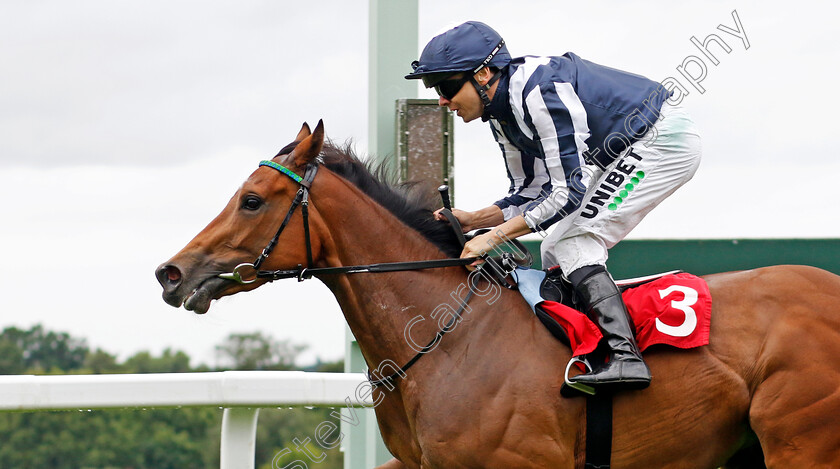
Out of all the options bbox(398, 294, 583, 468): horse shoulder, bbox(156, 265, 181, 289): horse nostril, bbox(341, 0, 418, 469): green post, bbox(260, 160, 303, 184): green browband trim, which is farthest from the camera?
bbox(341, 0, 418, 469): green post

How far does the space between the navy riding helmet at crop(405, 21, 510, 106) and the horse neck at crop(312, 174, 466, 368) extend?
1.82ft

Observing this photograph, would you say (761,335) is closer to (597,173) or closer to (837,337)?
(837,337)

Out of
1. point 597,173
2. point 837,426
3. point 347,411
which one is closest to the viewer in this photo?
point 837,426

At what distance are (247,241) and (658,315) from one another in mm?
1523

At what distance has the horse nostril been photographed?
3289 mm

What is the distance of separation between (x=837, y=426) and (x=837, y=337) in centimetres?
32

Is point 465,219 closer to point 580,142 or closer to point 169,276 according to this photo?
point 580,142

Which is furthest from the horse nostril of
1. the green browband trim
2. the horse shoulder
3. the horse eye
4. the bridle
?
the horse shoulder

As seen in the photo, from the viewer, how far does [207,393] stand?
405cm

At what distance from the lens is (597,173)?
3641 millimetres

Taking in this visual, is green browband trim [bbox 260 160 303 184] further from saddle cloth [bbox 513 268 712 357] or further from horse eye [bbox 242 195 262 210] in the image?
saddle cloth [bbox 513 268 712 357]

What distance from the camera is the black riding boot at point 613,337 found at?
321 cm

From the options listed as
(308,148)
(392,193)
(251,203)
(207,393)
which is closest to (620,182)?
(392,193)

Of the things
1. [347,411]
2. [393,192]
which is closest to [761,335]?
[393,192]
